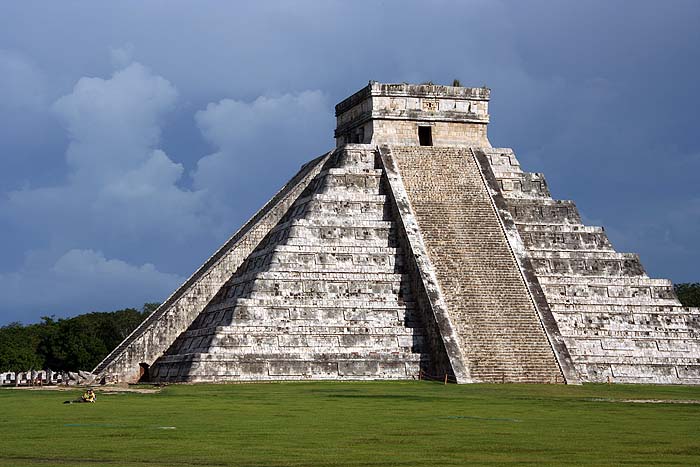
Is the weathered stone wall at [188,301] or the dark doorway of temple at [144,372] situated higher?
the weathered stone wall at [188,301]

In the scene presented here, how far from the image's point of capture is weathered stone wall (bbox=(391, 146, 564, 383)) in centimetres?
3109

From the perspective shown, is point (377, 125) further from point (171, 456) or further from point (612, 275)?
point (171, 456)

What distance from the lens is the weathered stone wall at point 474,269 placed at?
31094mm

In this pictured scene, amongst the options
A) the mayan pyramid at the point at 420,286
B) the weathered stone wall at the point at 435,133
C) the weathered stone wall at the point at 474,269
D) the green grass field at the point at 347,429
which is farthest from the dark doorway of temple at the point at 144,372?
the weathered stone wall at the point at 435,133

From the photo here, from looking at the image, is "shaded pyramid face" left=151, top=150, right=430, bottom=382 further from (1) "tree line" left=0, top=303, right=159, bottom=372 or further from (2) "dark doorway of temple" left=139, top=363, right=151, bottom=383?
(1) "tree line" left=0, top=303, right=159, bottom=372

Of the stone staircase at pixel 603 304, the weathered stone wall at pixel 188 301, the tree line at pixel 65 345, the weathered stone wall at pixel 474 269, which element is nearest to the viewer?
the weathered stone wall at pixel 474 269

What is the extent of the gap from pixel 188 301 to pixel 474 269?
9.10 metres

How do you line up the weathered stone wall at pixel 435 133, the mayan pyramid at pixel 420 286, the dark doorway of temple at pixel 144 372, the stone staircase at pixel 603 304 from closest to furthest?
the mayan pyramid at pixel 420 286, the stone staircase at pixel 603 304, the dark doorway of temple at pixel 144 372, the weathered stone wall at pixel 435 133

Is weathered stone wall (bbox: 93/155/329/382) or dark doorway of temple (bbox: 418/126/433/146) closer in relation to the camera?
weathered stone wall (bbox: 93/155/329/382)

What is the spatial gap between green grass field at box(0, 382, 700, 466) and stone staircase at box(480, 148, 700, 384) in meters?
7.35

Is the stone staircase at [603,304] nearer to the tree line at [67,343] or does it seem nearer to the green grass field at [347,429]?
the green grass field at [347,429]

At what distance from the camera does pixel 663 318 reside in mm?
35094

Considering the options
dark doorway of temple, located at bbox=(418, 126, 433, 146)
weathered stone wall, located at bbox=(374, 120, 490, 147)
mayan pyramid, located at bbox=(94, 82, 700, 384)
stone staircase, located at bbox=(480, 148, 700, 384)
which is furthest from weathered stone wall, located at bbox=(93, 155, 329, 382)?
stone staircase, located at bbox=(480, 148, 700, 384)

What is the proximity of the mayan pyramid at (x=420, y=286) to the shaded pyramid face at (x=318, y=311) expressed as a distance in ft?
0.14
